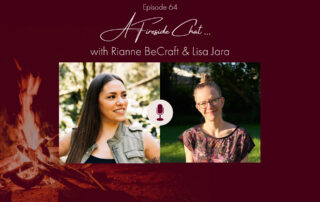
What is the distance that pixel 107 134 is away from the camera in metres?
4.63

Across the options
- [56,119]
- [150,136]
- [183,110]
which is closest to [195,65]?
[183,110]

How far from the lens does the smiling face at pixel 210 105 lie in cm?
461

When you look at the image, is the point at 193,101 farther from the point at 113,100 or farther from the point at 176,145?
the point at 113,100

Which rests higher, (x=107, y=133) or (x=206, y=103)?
(x=206, y=103)

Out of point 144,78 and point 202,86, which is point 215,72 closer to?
point 202,86

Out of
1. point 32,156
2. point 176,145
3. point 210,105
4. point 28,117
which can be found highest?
point 210,105

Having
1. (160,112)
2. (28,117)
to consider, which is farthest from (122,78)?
(28,117)

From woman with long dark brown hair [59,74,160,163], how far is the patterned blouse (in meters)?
0.45

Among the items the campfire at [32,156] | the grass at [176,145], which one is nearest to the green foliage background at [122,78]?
the grass at [176,145]

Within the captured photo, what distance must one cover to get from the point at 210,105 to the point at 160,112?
0.59 m

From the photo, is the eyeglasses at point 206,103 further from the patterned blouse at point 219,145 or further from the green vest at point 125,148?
the green vest at point 125,148

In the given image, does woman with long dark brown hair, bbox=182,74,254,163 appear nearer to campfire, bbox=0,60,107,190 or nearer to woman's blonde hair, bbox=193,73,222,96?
woman's blonde hair, bbox=193,73,222,96

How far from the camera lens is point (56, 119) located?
4672 millimetres

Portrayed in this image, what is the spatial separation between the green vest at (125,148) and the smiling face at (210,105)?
0.80m
